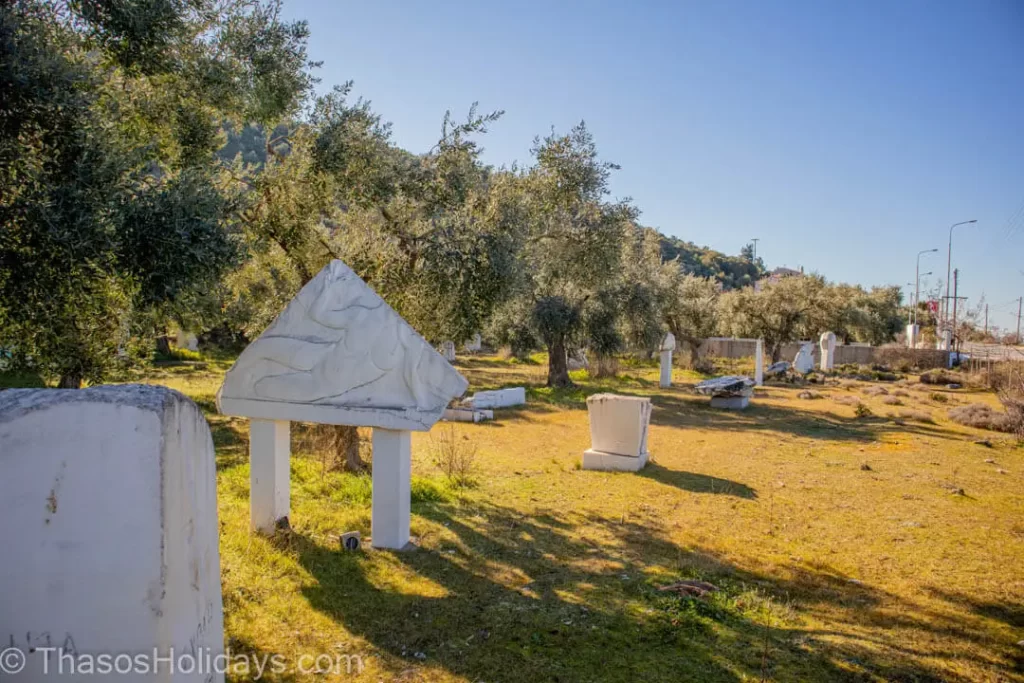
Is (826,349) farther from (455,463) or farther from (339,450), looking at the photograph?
(339,450)

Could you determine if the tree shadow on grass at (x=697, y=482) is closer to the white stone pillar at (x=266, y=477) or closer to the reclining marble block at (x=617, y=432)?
the reclining marble block at (x=617, y=432)

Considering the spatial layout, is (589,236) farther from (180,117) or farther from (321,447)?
(180,117)

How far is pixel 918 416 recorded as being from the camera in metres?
17.9

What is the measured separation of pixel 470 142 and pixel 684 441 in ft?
29.2

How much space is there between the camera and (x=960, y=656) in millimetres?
4613

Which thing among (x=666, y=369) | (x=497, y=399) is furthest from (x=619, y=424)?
(x=666, y=369)

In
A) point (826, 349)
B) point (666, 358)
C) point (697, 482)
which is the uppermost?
point (826, 349)

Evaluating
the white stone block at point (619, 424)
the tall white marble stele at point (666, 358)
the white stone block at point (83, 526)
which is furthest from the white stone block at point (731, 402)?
the white stone block at point (83, 526)

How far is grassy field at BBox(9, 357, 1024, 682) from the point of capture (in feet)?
14.3

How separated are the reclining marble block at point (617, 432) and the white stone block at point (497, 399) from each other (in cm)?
660

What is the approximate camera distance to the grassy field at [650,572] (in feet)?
14.3

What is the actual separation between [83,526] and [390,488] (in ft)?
12.6

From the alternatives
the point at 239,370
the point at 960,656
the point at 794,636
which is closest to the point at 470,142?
the point at 239,370

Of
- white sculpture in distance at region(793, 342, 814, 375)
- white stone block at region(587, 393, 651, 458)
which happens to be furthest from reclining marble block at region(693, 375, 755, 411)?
white sculpture in distance at region(793, 342, 814, 375)
